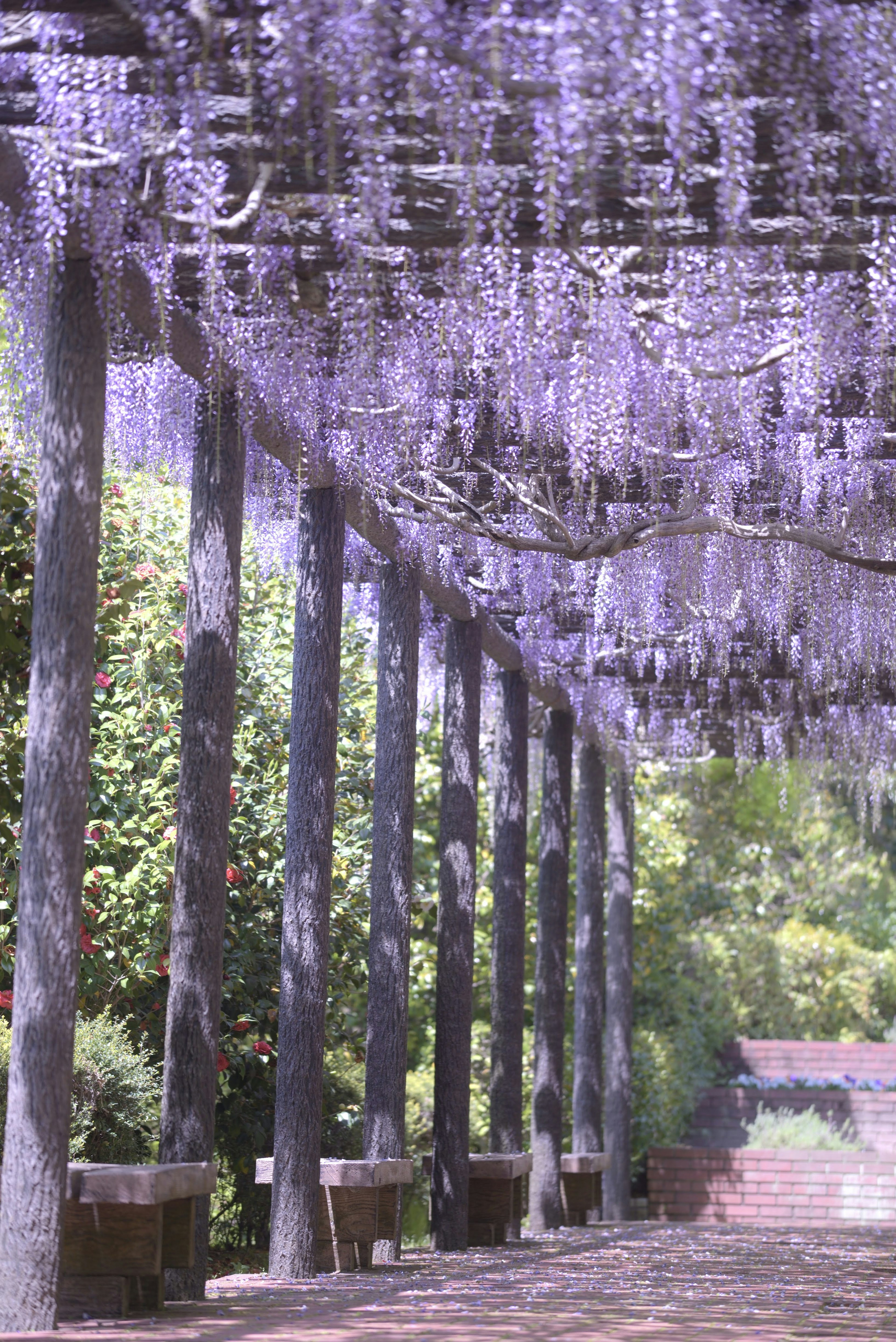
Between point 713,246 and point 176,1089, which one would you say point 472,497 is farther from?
point 176,1089

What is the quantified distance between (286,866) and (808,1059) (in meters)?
9.08

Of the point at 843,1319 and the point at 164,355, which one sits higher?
the point at 164,355

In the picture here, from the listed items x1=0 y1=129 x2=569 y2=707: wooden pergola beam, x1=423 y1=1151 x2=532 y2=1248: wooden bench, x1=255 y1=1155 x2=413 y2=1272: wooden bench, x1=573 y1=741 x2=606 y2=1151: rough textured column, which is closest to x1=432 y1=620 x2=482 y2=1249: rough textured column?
x1=423 y1=1151 x2=532 y2=1248: wooden bench

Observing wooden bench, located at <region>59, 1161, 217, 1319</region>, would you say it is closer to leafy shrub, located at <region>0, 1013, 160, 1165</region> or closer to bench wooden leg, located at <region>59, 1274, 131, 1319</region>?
bench wooden leg, located at <region>59, 1274, 131, 1319</region>

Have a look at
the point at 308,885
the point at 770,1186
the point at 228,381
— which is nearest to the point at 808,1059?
the point at 770,1186

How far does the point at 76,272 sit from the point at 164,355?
65 cm

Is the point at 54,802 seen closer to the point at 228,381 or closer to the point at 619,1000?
the point at 228,381

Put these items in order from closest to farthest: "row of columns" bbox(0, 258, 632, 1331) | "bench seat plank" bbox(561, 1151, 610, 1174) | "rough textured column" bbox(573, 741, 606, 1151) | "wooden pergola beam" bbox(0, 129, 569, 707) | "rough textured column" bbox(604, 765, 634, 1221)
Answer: "row of columns" bbox(0, 258, 632, 1331) → "wooden pergola beam" bbox(0, 129, 569, 707) → "bench seat plank" bbox(561, 1151, 610, 1174) → "rough textured column" bbox(573, 741, 606, 1151) → "rough textured column" bbox(604, 765, 634, 1221)

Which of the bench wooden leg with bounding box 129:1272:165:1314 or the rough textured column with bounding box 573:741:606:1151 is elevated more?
the rough textured column with bounding box 573:741:606:1151

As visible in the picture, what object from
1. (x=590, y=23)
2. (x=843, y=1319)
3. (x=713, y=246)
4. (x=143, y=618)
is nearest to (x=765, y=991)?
(x=143, y=618)

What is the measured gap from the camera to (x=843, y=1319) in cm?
482

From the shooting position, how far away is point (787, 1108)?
12.6m

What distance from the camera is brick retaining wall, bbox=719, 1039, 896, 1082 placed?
45.1ft

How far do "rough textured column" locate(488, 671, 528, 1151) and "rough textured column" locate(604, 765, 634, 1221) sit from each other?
2.40 metres
